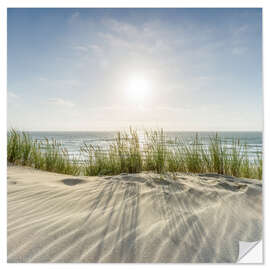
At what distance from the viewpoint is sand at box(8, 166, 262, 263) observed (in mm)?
897

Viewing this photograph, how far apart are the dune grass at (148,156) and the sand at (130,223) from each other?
0.85m

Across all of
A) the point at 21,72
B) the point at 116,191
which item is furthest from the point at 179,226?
the point at 21,72

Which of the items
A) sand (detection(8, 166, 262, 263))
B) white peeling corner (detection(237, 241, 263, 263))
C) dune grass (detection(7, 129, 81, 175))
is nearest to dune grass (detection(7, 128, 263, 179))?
dune grass (detection(7, 129, 81, 175))

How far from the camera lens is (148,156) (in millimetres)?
2625

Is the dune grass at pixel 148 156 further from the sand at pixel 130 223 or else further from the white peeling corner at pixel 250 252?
the white peeling corner at pixel 250 252

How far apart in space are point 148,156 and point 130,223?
1571mm

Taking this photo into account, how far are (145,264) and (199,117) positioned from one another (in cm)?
208

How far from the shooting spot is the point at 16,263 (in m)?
0.90

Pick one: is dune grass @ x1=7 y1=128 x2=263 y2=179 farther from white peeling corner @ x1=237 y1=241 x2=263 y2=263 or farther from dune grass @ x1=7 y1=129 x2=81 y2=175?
white peeling corner @ x1=237 y1=241 x2=263 y2=263

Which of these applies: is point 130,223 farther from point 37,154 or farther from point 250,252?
point 37,154

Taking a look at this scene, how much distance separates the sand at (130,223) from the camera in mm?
897

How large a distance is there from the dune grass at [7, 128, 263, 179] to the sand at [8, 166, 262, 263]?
0.85 meters

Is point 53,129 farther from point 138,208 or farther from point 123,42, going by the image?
point 138,208

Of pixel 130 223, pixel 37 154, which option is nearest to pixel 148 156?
pixel 130 223
